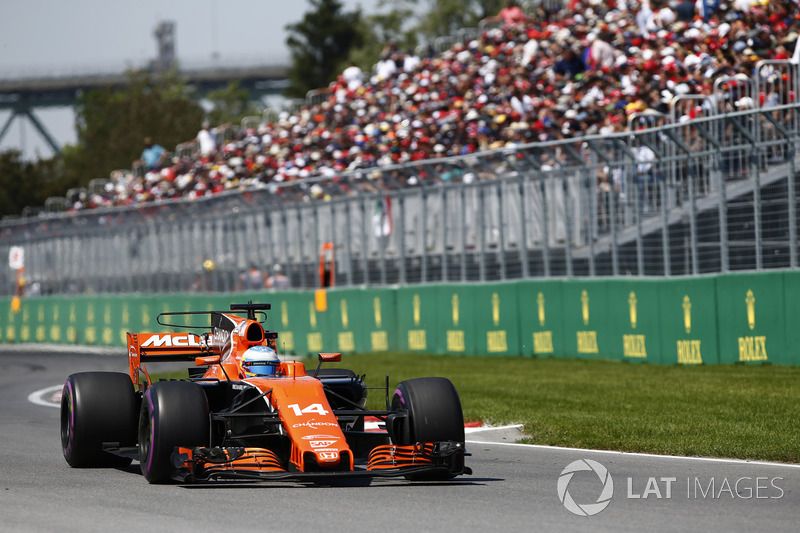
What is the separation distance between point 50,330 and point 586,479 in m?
27.9

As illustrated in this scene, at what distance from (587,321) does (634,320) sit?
1028 mm

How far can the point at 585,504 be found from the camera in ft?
25.2

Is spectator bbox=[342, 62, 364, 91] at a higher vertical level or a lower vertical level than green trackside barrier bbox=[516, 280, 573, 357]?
higher

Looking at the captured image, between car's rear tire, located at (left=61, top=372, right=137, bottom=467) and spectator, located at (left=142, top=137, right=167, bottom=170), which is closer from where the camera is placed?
car's rear tire, located at (left=61, top=372, right=137, bottom=467)

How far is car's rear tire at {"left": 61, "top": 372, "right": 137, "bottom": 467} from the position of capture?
973cm

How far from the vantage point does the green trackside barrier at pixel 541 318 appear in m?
19.7

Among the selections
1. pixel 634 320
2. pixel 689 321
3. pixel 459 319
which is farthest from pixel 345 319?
pixel 689 321

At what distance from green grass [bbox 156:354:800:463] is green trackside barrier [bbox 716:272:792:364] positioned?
31 centimetres

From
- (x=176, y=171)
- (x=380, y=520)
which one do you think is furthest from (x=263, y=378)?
(x=176, y=171)

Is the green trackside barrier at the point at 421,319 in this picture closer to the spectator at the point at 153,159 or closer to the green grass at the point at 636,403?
the green grass at the point at 636,403

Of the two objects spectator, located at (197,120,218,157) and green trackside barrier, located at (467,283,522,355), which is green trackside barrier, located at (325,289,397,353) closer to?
green trackside barrier, located at (467,283,522,355)

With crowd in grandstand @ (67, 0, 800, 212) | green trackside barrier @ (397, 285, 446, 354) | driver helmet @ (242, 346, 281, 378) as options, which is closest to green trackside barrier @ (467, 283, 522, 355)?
green trackside barrier @ (397, 285, 446, 354)

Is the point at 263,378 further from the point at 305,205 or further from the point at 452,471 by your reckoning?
the point at 305,205

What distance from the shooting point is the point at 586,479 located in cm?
878
